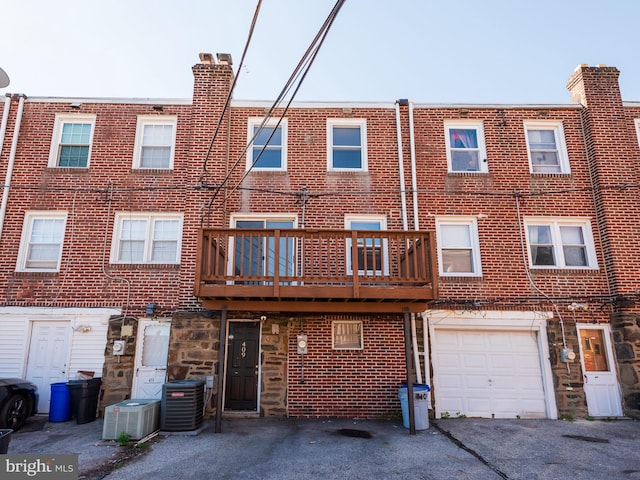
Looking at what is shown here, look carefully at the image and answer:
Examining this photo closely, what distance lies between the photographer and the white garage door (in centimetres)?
907

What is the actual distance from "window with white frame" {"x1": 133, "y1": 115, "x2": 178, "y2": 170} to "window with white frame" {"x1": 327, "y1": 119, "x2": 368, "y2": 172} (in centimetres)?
419

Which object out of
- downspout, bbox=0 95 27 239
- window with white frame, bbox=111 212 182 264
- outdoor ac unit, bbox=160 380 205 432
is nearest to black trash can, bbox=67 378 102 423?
outdoor ac unit, bbox=160 380 205 432

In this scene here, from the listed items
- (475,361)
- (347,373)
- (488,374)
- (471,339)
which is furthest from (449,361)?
(347,373)

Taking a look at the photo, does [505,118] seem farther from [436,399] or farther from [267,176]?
[436,399]

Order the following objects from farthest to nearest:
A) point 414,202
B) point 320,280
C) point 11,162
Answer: point 11,162 → point 414,202 → point 320,280

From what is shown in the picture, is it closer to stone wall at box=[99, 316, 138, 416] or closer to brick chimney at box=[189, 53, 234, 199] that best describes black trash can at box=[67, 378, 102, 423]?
stone wall at box=[99, 316, 138, 416]

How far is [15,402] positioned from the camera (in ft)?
25.7

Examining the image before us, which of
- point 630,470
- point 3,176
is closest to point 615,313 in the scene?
point 630,470

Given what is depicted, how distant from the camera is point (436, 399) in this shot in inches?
354

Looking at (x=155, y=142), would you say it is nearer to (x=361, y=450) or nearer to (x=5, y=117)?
(x=5, y=117)

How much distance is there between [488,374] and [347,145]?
21.9ft

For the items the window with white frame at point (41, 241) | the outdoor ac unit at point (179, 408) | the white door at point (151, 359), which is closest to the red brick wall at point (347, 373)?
the outdoor ac unit at point (179, 408)

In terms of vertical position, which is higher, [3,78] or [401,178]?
[401,178]

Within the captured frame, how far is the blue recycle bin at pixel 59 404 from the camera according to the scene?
8383 millimetres
